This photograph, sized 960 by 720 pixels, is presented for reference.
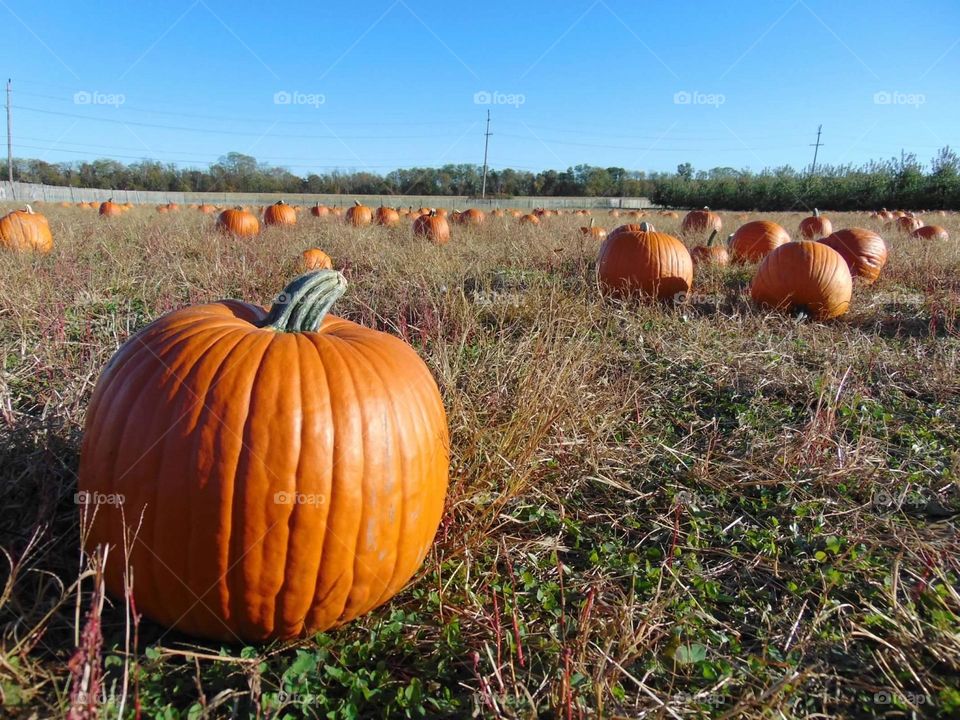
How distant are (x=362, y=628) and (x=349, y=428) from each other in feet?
2.08

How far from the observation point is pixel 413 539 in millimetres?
1638

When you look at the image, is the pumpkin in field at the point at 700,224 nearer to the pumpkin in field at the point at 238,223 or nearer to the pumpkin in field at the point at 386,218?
the pumpkin in field at the point at 386,218

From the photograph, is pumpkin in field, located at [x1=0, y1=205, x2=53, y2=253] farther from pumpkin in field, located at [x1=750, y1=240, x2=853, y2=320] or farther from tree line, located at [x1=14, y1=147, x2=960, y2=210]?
tree line, located at [x1=14, y1=147, x2=960, y2=210]

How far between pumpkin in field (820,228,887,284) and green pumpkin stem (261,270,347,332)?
22.3 feet

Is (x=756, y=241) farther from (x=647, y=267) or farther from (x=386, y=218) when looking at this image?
(x=386, y=218)

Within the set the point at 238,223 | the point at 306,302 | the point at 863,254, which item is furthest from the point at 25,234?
the point at 863,254

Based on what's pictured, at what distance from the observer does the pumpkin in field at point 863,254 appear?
6648 millimetres

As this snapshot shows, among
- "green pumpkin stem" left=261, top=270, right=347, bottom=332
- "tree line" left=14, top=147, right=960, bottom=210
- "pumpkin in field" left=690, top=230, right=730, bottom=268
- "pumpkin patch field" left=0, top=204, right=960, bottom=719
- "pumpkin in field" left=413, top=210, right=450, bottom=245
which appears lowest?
"pumpkin patch field" left=0, top=204, right=960, bottom=719

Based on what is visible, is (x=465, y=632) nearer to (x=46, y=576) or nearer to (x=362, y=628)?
(x=362, y=628)

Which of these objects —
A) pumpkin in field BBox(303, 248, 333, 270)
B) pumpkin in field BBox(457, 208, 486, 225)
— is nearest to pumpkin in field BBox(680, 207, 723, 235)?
pumpkin in field BBox(457, 208, 486, 225)

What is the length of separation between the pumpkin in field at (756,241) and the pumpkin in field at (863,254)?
0.90 metres

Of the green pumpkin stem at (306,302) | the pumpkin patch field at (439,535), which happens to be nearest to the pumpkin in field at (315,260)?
the pumpkin patch field at (439,535)

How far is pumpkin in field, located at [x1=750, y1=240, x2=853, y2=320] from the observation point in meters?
5.07

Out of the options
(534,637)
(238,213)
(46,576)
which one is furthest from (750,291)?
(238,213)
